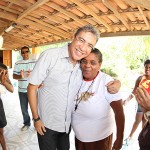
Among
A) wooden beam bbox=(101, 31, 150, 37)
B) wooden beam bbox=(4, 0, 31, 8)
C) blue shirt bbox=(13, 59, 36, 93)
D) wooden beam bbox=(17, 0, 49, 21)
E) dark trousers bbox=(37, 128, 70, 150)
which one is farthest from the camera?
blue shirt bbox=(13, 59, 36, 93)

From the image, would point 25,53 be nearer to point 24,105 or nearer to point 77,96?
point 24,105

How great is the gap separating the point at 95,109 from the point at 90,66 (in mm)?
371

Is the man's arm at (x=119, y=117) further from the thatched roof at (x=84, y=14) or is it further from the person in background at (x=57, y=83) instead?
the thatched roof at (x=84, y=14)

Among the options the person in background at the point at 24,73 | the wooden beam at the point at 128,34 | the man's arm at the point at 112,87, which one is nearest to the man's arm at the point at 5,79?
the man's arm at the point at 112,87

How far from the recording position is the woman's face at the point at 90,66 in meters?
1.77

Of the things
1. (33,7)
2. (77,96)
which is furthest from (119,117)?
(33,7)

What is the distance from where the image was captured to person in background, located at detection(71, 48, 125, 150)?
1739mm

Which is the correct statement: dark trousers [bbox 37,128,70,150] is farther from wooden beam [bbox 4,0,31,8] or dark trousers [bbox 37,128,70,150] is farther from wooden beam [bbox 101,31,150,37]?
wooden beam [bbox 101,31,150,37]

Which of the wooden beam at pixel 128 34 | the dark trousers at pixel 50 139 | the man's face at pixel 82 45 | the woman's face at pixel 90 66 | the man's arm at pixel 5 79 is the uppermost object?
the wooden beam at pixel 128 34

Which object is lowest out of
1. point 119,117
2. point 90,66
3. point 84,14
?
point 119,117

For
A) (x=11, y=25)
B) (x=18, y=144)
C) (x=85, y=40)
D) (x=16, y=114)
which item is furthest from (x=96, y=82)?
(x=16, y=114)

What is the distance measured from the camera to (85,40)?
1617mm

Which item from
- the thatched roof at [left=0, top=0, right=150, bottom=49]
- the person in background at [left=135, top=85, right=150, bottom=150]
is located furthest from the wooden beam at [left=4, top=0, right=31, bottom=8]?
the person in background at [left=135, top=85, right=150, bottom=150]

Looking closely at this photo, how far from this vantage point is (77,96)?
181cm
